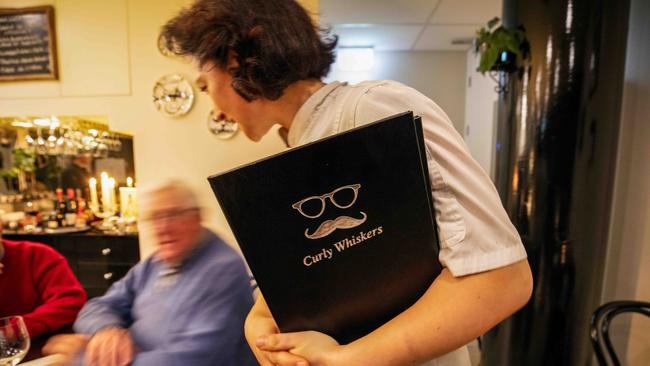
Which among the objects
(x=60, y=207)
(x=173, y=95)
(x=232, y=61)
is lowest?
(x=60, y=207)

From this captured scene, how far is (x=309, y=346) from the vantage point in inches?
16.6

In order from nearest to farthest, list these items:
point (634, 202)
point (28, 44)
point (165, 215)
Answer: point (165, 215) → point (634, 202) → point (28, 44)

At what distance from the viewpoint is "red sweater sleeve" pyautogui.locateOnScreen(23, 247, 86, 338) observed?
1350mm

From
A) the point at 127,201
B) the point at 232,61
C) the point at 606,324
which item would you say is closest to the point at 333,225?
the point at 232,61

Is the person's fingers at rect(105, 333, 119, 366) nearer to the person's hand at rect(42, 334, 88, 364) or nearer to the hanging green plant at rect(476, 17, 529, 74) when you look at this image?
the person's hand at rect(42, 334, 88, 364)

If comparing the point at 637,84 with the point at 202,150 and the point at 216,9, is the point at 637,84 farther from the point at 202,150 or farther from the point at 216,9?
the point at 202,150

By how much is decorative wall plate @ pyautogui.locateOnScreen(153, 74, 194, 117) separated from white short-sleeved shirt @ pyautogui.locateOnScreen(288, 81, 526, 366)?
2387mm

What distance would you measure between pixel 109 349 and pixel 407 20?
11.8 feet

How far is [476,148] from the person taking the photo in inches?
167

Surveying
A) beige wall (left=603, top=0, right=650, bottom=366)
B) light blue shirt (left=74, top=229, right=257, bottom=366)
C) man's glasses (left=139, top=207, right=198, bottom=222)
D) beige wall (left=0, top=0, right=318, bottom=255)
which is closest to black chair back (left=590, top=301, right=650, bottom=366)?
beige wall (left=603, top=0, right=650, bottom=366)

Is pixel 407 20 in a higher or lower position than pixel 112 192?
higher

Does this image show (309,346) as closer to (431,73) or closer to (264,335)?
(264,335)

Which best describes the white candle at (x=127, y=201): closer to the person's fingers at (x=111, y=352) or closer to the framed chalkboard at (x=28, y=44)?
the framed chalkboard at (x=28, y=44)

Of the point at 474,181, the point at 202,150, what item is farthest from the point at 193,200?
the point at 202,150
